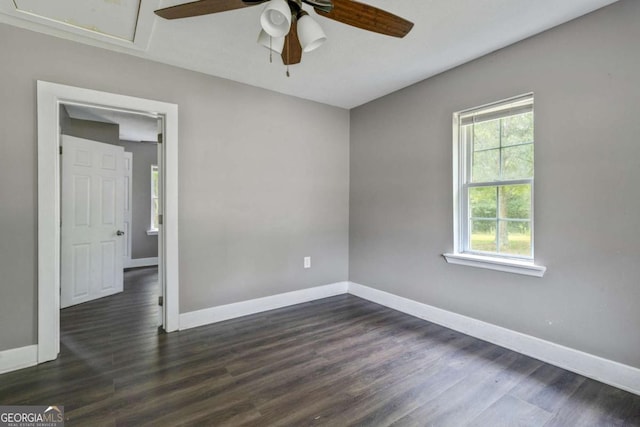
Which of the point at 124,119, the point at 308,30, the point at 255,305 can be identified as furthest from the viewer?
the point at 124,119

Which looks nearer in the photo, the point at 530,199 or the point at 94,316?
the point at 530,199

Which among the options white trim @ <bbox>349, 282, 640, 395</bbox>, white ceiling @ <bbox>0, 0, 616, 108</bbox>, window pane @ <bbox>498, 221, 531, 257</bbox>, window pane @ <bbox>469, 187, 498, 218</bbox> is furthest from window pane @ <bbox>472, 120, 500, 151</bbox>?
white trim @ <bbox>349, 282, 640, 395</bbox>

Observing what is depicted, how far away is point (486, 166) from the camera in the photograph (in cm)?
283

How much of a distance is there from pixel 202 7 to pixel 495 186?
267 cm

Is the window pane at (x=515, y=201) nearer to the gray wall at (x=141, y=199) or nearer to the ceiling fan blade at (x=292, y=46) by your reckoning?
the ceiling fan blade at (x=292, y=46)

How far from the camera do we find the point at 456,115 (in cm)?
300

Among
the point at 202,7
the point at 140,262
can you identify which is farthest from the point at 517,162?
the point at 140,262

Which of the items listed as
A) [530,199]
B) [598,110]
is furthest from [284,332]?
[598,110]

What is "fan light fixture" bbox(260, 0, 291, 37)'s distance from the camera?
58.2 inches

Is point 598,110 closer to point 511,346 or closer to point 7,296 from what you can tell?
point 511,346

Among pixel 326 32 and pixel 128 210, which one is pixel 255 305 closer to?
pixel 326 32

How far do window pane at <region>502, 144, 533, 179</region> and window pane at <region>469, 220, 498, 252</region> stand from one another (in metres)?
0.47

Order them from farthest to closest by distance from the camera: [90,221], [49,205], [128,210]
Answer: [128,210], [90,221], [49,205]

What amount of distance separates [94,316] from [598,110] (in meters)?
5.00
